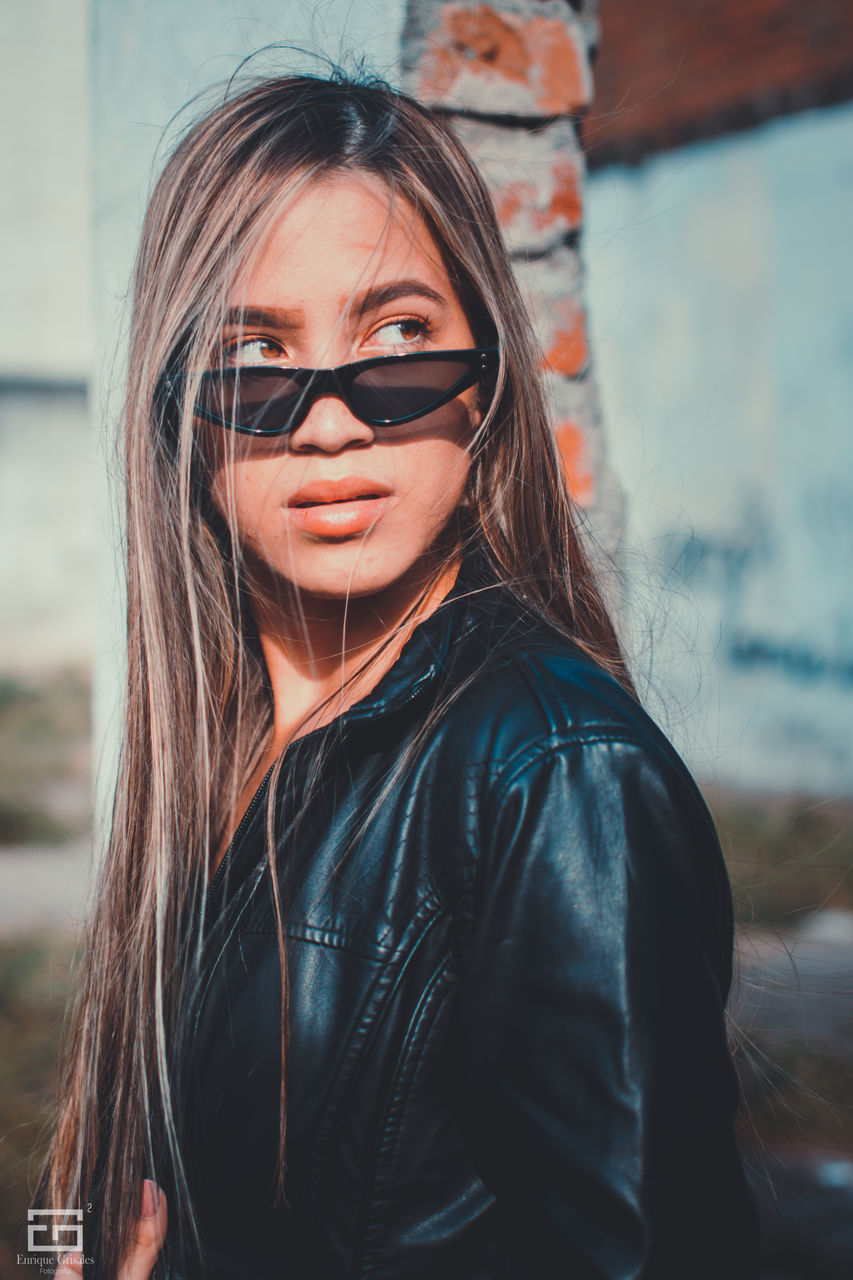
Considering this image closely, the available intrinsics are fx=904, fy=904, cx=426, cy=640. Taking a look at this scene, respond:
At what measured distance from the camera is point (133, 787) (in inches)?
51.5

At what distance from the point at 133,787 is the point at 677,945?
2.73 ft

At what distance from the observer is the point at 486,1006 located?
2.60 ft

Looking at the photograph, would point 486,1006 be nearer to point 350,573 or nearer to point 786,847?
point 350,573

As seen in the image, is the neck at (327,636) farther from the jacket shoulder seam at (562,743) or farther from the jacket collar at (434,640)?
the jacket shoulder seam at (562,743)

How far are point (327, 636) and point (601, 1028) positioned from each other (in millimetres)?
686

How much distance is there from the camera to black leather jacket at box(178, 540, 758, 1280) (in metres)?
0.74

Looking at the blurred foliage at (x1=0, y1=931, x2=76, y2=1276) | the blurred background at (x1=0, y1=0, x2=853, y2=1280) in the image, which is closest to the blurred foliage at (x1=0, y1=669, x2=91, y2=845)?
the blurred background at (x1=0, y1=0, x2=853, y2=1280)

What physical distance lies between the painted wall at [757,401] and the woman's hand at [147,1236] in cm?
424

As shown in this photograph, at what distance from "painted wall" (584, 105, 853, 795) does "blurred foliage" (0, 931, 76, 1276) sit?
11.7 feet

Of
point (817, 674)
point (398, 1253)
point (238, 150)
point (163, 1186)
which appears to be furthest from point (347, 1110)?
point (817, 674)

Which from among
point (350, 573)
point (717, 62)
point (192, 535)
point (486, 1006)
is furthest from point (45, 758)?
point (486, 1006)

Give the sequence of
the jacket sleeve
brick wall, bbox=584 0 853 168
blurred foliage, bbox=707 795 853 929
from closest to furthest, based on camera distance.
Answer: the jacket sleeve < blurred foliage, bbox=707 795 853 929 < brick wall, bbox=584 0 853 168

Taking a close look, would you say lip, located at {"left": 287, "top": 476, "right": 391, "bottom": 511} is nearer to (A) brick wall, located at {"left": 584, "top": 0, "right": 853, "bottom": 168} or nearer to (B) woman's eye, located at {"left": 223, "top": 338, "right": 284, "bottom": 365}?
(B) woman's eye, located at {"left": 223, "top": 338, "right": 284, "bottom": 365}

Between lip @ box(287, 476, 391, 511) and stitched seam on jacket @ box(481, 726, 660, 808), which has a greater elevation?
lip @ box(287, 476, 391, 511)
